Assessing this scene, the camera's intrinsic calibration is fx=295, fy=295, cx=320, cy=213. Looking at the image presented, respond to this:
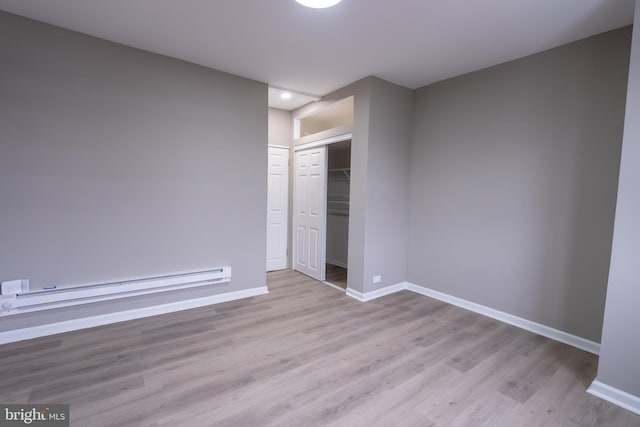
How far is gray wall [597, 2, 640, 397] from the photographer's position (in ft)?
6.09

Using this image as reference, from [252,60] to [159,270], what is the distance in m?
2.41

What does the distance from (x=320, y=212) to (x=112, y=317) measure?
2709 mm

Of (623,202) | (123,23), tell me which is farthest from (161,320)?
(623,202)

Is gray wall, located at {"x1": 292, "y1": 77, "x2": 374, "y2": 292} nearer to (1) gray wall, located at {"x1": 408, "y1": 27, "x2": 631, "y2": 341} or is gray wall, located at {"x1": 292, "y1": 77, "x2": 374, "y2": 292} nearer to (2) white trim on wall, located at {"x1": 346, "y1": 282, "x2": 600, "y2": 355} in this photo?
(2) white trim on wall, located at {"x1": 346, "y1": 282, "x2": 600, "y2": 355}

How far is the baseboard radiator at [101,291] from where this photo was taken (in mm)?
2467

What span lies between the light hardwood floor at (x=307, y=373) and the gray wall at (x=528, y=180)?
0.47 metres

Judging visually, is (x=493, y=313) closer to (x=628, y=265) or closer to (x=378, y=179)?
(x=628, y=265)

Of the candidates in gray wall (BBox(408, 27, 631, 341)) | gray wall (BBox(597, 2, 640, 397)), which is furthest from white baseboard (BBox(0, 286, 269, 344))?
gray wall (BBox(597, 2, 640, 397))

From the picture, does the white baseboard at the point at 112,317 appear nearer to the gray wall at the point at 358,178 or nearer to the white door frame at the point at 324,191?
the white door frame at the point at 324,191

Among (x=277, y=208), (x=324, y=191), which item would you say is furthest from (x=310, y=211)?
(x=277, y=208)

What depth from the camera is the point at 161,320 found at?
2.99m

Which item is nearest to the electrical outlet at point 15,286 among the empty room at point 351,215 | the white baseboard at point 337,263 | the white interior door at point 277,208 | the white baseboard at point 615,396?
the empty room at point 351,215

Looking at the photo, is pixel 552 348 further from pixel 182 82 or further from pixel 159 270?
pixel 182 82

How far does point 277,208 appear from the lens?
4922 mm
